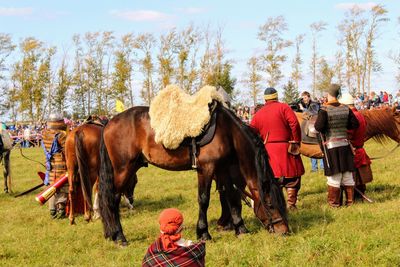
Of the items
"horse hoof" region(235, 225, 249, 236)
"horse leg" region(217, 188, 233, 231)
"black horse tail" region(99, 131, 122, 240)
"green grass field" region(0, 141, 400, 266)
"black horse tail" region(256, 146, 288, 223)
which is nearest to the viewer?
"green grass field" region(0, 141, 400, 266)

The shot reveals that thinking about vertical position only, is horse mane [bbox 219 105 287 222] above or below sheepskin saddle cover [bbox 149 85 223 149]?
below

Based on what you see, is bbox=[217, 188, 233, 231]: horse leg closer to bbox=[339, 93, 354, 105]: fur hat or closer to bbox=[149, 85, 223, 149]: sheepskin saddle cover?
bbox=[149, 85, 223, 149]: sheepskin saddle cover

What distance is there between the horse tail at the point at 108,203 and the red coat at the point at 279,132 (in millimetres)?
2412

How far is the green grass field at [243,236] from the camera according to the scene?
5.35m

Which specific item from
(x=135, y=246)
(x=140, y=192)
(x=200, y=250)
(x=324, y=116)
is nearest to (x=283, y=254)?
(x=200, y=250)

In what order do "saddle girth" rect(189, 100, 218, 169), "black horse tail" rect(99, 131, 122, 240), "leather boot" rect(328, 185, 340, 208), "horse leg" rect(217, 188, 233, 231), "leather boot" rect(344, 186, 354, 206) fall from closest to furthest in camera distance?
"saddle girth" rect(189, 100, 218, 169) < "black horse tail" rect(99, 131, 122, 240) < "horse leg" rect(217, 188, 233, 231) < "leather boot" rect(328, 185, 340, 208) < "leather boot" rect(344, 186, 354, 206)

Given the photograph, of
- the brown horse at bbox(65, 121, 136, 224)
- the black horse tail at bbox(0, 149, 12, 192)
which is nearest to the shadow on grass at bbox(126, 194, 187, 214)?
the brown horse at bbox(65, 121, 136, 224)

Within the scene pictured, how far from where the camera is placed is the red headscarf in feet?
12.8

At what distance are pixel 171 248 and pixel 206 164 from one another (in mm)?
2648

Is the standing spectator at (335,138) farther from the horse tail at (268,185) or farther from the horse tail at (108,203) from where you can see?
the horse tail at (108,203)

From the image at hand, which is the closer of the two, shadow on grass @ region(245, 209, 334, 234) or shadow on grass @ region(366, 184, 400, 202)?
shadow on grass @ region(245, 209, 334, 234)

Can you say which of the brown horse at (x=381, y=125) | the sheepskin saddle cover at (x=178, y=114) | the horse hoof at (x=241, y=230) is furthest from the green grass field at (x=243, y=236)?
the sheepskin saddle cover at (x=178, y=114)

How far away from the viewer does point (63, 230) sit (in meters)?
8.06

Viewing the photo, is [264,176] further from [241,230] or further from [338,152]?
[338,152]
